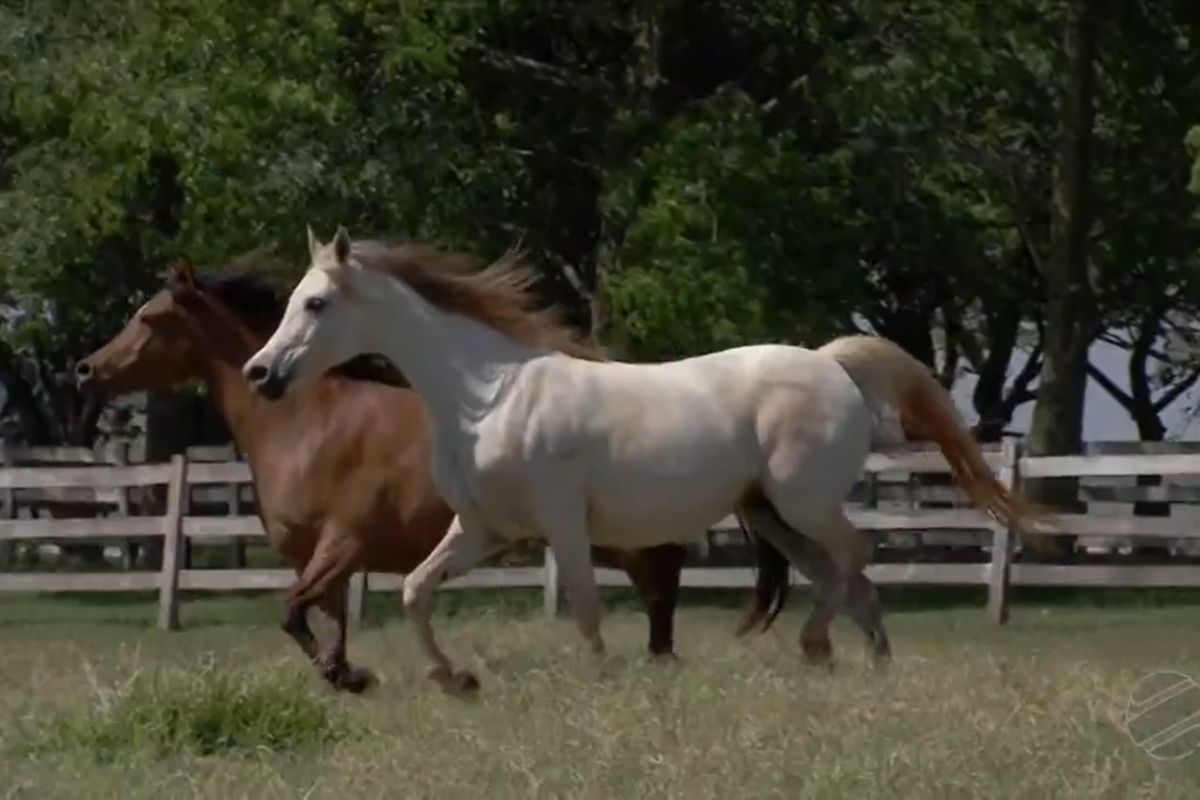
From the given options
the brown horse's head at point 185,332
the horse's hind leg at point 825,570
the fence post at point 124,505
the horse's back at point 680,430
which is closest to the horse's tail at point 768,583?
the horse's hind leg at point 825,570

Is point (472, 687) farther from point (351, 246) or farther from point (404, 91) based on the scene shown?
point (404, 91)

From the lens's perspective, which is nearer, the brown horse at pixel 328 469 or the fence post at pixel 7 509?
the brown horse at pixel 328 469

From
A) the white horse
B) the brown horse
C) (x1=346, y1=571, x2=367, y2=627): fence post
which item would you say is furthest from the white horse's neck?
(x1=346, y1=571, x2=367, y2=627): fence post

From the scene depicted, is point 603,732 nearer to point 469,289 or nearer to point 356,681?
point 356,681

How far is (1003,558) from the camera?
730 inches

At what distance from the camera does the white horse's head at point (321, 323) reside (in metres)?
10.5

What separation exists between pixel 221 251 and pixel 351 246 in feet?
34.6

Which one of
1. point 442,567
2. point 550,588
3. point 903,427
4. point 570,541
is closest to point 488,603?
point 550,588

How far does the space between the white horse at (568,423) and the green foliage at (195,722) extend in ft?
5.51

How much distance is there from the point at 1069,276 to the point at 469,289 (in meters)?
11.7

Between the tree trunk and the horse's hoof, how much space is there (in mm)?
10736

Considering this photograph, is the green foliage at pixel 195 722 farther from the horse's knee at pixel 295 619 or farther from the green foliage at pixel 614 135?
the green foliage at pixel 614 135

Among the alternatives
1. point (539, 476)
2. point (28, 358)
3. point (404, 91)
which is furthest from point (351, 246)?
point (28, 358)

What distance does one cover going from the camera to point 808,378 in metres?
10.7
